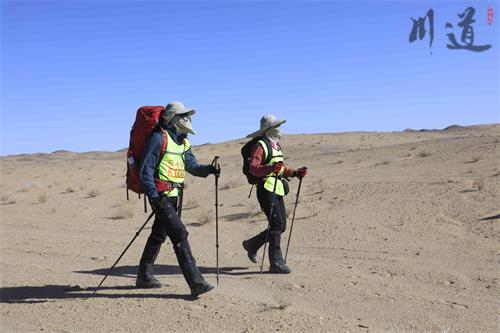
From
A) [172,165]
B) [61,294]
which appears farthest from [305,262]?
[61,294]

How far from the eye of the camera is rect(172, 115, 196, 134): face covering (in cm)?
656

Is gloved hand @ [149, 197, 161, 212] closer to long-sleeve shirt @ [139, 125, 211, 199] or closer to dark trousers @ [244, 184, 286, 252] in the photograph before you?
long-sleeve shirt @ [139, 125, 211, 199]

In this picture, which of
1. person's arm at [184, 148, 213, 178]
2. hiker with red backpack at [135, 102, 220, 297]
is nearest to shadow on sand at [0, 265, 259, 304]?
hiker with red backpack at [135, 102, 220, 297]

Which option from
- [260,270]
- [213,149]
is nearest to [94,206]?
[260,270]

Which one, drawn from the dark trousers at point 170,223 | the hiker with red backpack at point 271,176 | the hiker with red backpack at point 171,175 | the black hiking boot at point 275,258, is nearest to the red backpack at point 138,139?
the hiker with red backpack at point 171,175

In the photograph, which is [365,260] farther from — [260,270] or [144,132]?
[144,132]

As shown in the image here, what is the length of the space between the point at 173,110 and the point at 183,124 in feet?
0.68

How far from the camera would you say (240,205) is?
1531 cm

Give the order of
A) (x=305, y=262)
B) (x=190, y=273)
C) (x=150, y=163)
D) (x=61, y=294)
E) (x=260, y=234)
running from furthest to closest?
(x=305, y=262) < (x=260, y=234) < (x=61, y=294) < (x=190, y=273) < (x=150, y=163)

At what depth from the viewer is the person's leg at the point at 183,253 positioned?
6.36m

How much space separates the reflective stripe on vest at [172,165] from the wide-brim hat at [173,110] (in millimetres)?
186

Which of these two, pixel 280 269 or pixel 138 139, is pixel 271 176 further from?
pixel 138 139

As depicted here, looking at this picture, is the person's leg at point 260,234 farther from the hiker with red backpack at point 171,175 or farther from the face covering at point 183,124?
the face covering at point 183,124

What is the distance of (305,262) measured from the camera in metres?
8.79
